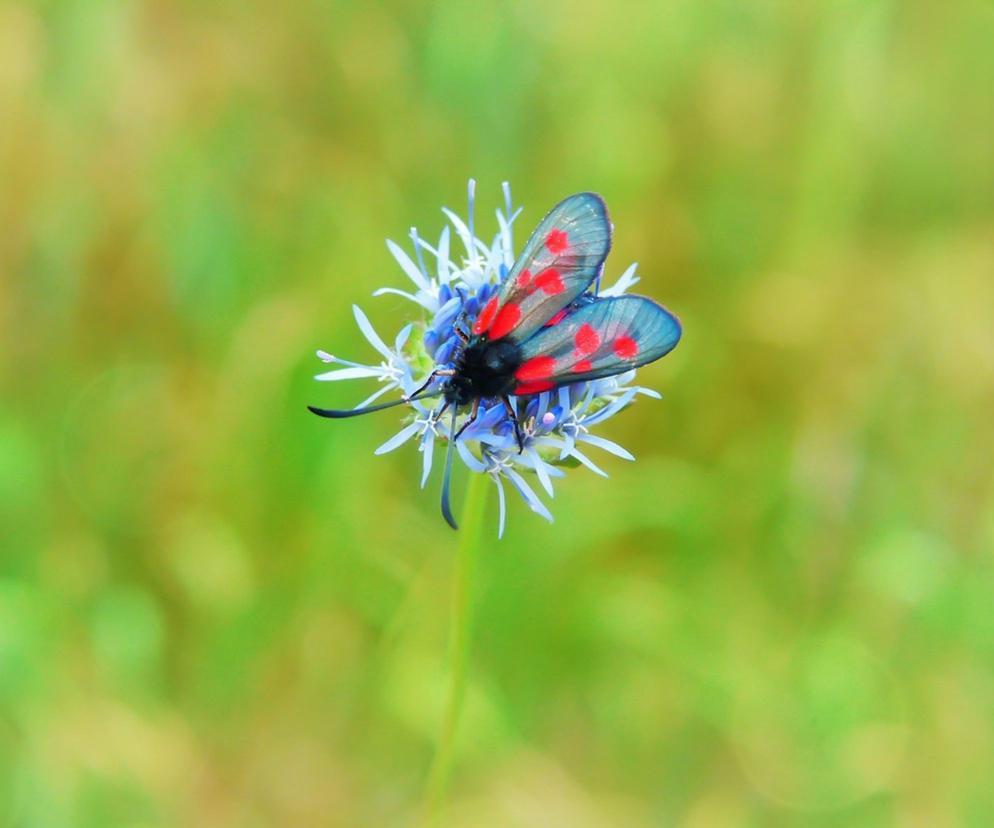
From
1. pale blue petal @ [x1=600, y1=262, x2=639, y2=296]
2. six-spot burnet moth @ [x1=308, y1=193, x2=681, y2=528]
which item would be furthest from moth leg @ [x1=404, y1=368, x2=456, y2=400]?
pale blue petal @ [x1=600, y1=262, x2=639, y2=296]

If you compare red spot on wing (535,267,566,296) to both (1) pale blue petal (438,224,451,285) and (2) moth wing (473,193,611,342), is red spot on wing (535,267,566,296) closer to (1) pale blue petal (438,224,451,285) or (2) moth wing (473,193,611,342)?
(2) moth wing (473,193,611,342)

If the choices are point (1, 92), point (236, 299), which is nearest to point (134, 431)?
point (236, 299)

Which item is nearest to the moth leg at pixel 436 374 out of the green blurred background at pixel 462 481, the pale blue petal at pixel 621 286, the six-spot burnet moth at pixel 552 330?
the six-spot burnet moth at pixel 552 330

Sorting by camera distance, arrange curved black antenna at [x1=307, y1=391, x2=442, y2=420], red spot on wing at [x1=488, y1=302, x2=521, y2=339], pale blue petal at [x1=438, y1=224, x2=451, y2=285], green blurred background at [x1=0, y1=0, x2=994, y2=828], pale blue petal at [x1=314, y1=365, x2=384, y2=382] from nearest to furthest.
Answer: curved black antenna at [x1=307, y1=391, x2=442, y2=420]
red spot on wing at [x1=488, y1=302, x2=521, y2=339]
pale blue petal at [x1=314, y1=365, x2=384, y2=382]
pale blue petal at [x1=438, y1=224, x2=451, y2=285]
green blurred background at [x1=0, y1=0, x2=994, y2=828]

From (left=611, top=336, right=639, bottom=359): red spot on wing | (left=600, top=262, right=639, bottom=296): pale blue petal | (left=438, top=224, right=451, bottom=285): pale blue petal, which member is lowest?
(left=611, top=336, right=639, bottom=359): red spot on wing

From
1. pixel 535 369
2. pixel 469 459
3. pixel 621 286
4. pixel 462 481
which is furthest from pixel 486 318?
pixel 462 481

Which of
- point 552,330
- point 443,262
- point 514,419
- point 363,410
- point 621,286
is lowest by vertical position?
point 363,410

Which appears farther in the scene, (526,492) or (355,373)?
(355,373)

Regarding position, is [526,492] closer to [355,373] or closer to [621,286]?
[355,373]
